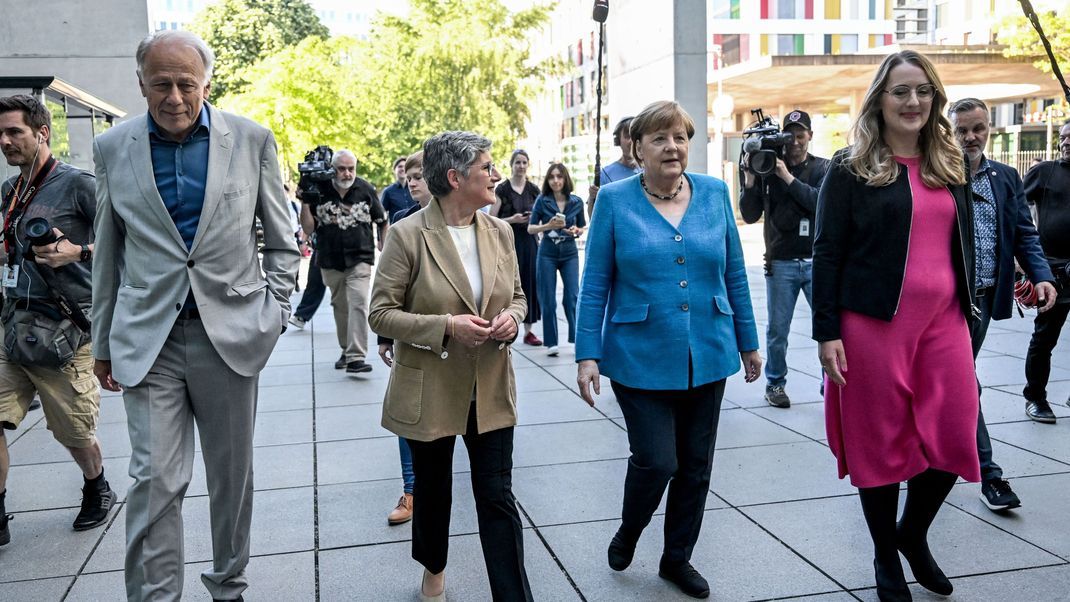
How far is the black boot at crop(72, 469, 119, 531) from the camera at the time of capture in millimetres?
4680

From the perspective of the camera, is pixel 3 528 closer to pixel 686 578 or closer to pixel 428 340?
pixel 428 340

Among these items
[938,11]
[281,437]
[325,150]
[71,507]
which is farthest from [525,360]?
[938,11]

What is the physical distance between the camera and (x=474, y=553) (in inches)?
166

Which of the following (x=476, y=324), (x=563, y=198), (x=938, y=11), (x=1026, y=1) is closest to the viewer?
(x=476, y=324)

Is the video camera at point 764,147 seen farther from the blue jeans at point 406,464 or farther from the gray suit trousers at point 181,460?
the gray suit trousers at point 181,460

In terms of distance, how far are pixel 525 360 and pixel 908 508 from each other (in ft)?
18.3

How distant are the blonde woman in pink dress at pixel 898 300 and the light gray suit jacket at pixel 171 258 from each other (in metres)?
Answer: 2.08

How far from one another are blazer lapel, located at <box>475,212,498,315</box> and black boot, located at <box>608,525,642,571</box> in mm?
1124

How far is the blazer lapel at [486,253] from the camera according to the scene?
11.6 ft

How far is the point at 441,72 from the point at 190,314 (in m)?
37.1

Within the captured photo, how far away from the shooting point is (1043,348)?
6328mm

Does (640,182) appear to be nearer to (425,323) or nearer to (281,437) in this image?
(425,323)

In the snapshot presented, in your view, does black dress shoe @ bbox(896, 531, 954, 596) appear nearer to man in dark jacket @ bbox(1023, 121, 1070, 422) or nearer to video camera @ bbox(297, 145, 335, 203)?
man in dark jacket @ bbox(1023, 121, 1070, 422)

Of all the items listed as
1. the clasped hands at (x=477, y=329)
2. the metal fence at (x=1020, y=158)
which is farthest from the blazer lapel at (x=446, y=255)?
the metal fence at (x=1020, y=158)
